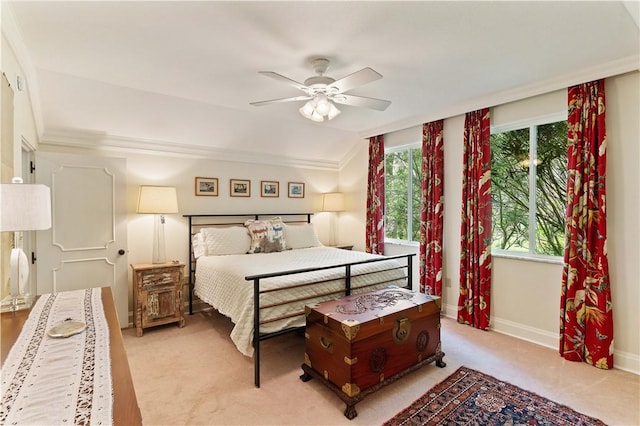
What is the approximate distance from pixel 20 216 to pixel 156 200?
90.7 inches

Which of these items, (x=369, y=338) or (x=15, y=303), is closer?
(x=15, y=303)

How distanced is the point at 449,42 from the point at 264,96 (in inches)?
74.6

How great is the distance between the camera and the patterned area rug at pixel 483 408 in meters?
2.12

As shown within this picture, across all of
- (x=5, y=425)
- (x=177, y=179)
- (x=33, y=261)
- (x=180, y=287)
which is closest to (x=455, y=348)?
(x=180, y=287)

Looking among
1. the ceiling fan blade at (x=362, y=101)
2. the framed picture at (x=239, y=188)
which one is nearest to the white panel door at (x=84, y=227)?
the framed picture at (x=239, y=188)

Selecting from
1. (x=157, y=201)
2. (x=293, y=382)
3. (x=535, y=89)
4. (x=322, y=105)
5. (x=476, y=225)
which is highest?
(x=535, y=89)

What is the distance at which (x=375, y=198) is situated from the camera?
16.6ft

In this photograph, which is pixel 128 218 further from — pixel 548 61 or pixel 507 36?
pixel 548 61

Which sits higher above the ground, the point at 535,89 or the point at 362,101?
the point at 535,89

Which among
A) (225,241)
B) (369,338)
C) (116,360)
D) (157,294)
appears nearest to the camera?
(116,360)

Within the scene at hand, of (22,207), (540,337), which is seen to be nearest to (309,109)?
(22,207)

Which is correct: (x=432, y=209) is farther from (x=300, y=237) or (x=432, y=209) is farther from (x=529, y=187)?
(x=300, y=237)

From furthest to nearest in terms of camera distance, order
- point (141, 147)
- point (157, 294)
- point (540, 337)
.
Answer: point (141, 147), point (157, 294), point (540, 337)

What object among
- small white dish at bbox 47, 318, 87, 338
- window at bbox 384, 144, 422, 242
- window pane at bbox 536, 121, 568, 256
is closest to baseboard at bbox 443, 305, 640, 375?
window pane at bbox 536, 121, 568, 256
